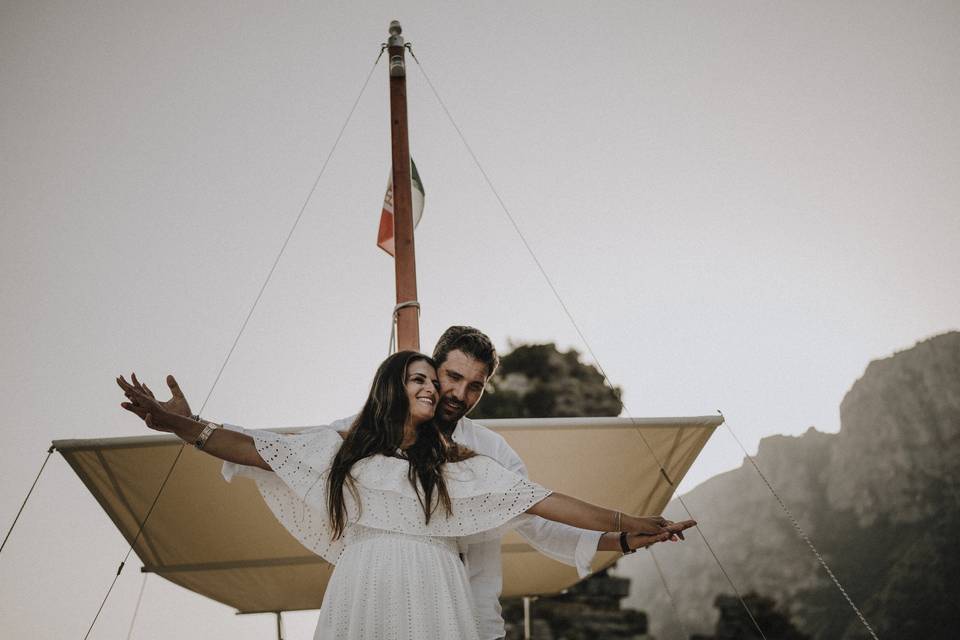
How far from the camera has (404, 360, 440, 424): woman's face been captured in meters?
2.24

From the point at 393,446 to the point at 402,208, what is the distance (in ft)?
7.10

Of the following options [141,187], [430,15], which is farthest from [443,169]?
[141,187]

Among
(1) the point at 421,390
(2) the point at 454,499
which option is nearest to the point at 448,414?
(1) the point at 421,390

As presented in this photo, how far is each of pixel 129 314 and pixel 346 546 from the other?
4974 mm

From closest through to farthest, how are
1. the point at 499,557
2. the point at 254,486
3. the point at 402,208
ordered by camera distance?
the point at 499,557
the point at 402,208
the point at 254,486

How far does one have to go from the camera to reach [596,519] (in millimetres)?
2129

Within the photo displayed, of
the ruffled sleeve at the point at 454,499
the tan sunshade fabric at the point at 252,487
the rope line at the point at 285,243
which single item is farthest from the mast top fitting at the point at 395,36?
the ruffled sleeve at the point at 454,499

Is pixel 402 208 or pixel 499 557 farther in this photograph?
pixel 402 208

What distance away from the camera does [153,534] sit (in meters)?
4.69

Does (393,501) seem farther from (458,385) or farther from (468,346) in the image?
(468,346)

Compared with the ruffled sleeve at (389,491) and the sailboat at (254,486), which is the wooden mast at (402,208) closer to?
the sailboat at (254,486)

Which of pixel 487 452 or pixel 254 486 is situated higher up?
Answer: pixel 254 486

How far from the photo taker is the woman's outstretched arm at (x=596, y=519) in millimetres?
2133

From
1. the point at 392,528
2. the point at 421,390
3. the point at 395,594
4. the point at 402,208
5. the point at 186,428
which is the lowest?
the point at 395,594
